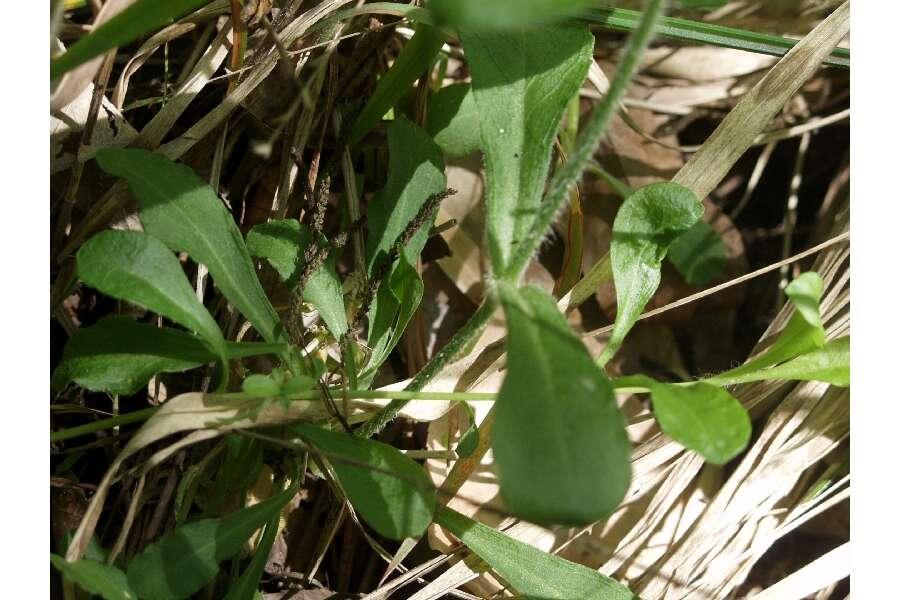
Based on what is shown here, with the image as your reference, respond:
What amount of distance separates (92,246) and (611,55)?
4.00ft

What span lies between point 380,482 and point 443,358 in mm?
196

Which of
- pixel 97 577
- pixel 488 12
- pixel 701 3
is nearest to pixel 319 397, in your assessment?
pixel 97 577

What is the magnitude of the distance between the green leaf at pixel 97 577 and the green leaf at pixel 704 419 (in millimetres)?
709

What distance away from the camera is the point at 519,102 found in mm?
1174

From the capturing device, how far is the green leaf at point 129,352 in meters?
1.16

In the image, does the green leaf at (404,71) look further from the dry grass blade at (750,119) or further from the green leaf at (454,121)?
the dry grass blade at (750,119)

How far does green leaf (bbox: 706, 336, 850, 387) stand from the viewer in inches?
45.0

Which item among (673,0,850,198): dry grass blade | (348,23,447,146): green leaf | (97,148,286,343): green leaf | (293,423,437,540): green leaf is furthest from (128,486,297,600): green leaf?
(673,0,850,198): dry grass blade

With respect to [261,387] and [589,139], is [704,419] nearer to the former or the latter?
[589,139]

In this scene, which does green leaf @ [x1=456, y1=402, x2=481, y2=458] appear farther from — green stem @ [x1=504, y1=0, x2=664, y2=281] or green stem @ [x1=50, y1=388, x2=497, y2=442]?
green stem @ [x1=504, y1=0, x2=664, y2=281]

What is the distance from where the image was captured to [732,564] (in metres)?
1.52

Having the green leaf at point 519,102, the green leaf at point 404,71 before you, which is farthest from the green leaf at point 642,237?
the green leaf at point 404,71

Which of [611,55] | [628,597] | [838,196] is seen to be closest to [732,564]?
[628,597]
